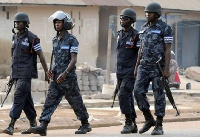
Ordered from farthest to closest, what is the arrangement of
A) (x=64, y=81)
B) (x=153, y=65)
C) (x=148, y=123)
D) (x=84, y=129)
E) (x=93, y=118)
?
(x=93, y=118) < (x=84, y=129) < (x=148, y=123) < (x=64, y=81) < (x=153, y=65)

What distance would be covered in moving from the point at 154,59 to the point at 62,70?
143 cm

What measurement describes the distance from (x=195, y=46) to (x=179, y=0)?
2.61 metres

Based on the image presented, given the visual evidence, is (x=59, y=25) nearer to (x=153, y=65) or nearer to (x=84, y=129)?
(x=153, y=65)

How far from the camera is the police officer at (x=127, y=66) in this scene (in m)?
13.1

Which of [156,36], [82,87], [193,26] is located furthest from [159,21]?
[193,26]

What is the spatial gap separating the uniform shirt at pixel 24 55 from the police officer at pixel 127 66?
1.35 metres

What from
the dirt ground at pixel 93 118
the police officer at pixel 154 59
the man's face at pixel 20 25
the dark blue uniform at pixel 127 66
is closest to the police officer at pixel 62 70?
the man's face at pixel 20 25

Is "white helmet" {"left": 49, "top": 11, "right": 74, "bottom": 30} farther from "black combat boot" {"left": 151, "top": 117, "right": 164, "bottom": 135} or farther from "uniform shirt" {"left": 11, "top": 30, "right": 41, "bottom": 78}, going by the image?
"black combat boot" {"left": 151, "top": 117, "right": 164, "bottom": 135}

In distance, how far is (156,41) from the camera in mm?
12570

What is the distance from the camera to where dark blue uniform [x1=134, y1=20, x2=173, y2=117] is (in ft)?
41.2

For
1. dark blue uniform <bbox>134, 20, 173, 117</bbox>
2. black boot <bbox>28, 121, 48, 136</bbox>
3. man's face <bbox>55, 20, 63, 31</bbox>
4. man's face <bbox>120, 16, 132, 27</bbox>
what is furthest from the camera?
man's face <bbox>120, 16, 132, 27</bbox>

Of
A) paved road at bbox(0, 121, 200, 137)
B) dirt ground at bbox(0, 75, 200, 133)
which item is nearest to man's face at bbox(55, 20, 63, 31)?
paved road at bbox(0, 121, 200, 137)

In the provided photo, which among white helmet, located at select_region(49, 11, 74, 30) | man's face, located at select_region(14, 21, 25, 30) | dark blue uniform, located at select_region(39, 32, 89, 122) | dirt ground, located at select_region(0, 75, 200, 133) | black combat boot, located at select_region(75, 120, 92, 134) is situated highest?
white helmet, located at select_region(49, 11, 74, 30)

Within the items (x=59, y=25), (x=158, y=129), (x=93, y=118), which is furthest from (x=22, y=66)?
(x=93, y=118)
